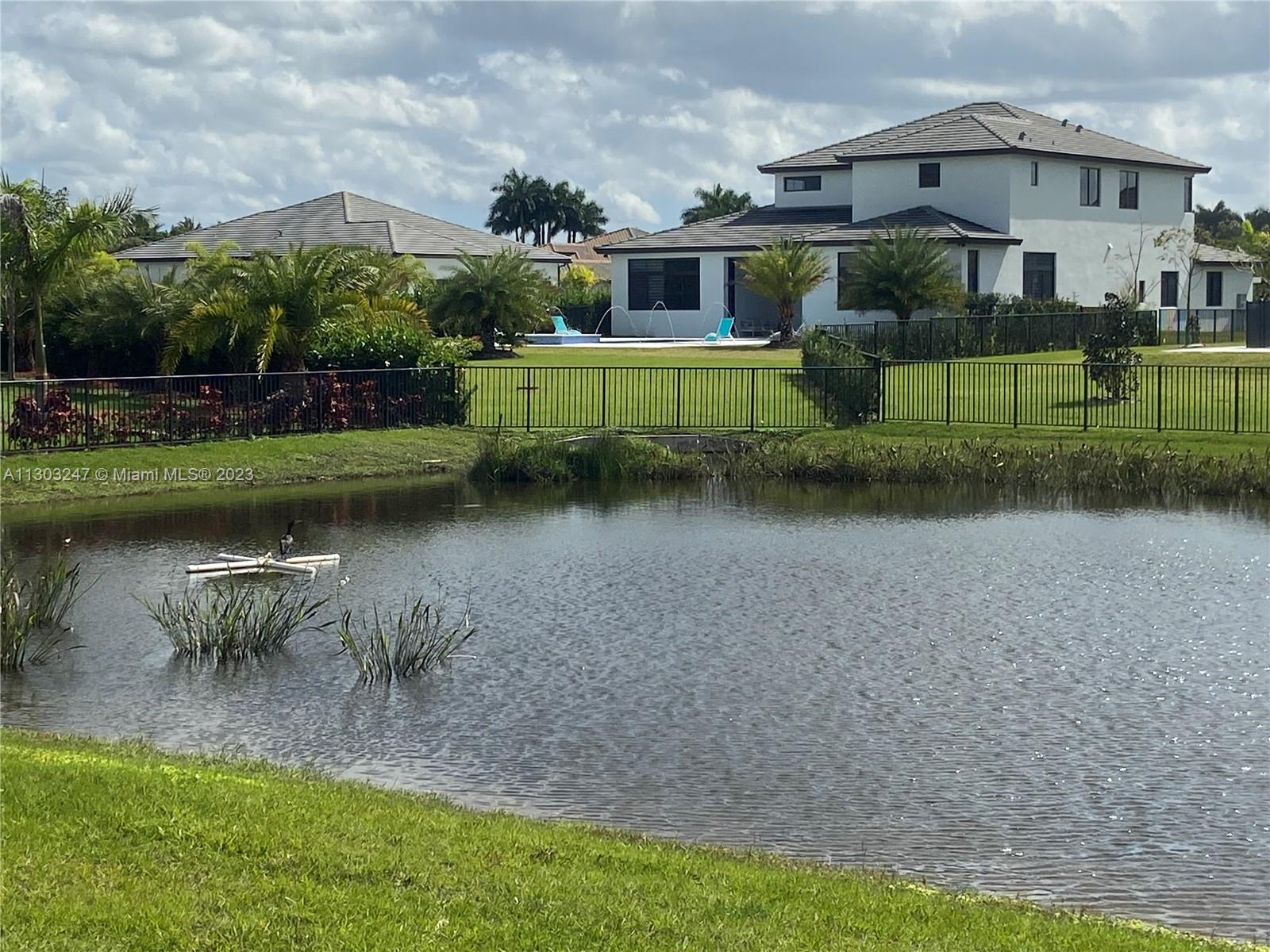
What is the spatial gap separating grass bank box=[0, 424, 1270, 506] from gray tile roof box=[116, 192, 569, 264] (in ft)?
115

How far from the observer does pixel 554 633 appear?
18156 millimetres

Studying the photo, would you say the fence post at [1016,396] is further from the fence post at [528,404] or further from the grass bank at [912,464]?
the fence post at [528,404]

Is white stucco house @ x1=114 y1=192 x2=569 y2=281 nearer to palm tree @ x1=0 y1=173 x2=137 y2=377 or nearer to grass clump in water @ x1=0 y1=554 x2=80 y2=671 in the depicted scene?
palm tree @ x1=0 y1=173 x2=137 y2=377

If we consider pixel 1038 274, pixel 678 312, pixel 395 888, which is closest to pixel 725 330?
pixel 678 312

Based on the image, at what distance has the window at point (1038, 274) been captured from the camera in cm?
6425

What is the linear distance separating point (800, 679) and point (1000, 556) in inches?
326

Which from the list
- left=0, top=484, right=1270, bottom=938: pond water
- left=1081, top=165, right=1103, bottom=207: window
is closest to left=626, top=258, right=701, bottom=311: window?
left=1081, top=165, right=1103, bottom=207: window

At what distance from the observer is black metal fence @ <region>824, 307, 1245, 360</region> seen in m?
50.8

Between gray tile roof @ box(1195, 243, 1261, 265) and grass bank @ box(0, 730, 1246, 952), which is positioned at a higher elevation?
gray tile roof @ box(1195, 243, 1261, 265)

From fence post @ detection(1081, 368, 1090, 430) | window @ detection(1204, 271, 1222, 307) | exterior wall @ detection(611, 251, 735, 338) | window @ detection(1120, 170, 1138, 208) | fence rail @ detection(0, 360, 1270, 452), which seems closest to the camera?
fence rail @ detection(0, 360, 1270, 452)

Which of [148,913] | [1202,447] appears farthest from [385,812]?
[1202,447]

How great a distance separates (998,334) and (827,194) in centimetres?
1941

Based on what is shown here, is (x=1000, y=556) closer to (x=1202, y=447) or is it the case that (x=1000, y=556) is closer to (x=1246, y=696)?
(x=1246, y=696)

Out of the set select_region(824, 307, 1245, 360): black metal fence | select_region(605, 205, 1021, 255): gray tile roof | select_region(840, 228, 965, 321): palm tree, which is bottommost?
select_region(824, 307, 1245, 360): black metal fence
